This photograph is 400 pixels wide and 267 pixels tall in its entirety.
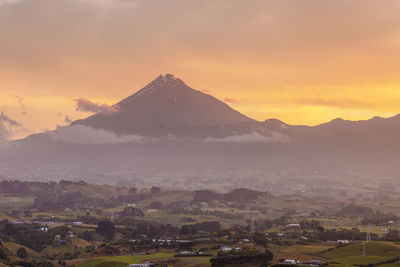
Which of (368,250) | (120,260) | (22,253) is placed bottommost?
(22,253)

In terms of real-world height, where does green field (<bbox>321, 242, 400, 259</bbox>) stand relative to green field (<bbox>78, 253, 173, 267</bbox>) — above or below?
above

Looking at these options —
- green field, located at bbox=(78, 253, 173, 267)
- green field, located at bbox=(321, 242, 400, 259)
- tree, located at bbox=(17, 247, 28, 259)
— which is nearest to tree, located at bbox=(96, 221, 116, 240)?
tree, located at bbox=(17, 247, 28, 259)

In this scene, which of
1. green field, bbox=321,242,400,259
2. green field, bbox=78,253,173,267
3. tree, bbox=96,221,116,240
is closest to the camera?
green field, bbox=321,242,400,259

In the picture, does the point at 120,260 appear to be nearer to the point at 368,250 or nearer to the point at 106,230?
the point at 368,250

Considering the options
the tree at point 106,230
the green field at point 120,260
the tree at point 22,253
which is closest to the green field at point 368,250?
the green field at point 120,260

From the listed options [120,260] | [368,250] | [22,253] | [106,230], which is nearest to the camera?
[368,250]

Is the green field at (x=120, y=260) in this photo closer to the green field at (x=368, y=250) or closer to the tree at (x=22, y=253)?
the tree at (x=22, y=253)

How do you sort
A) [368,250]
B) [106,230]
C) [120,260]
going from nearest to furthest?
[368,250]
[120,260]
[106,230]

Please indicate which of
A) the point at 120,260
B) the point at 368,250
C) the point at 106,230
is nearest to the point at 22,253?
the point at 120,260

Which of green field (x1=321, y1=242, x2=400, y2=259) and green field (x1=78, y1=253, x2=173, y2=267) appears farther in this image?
green field (x1=78, y1=253, x2=173, y2=267)

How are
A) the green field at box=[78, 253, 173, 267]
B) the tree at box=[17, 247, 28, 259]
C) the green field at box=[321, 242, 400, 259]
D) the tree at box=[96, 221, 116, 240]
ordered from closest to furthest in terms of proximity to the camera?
the green field at box=[321, 242, 400, 259], the green field at box=[78, 253, 173, 267], the tree at box=[17, 247, 28, 259], the tree at box=[96, 221, 116, 240]

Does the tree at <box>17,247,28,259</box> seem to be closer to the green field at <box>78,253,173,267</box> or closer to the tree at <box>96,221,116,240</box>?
the green field at <box>78,253,173,267</box>

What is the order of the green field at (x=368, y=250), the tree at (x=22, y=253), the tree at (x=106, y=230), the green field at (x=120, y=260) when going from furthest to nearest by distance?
the tree at (x=106, y=230), the tree at (x=22, y=253), the green field at (x=120, y=260), the green field at (x=368, y=250)

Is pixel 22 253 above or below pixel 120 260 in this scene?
below
